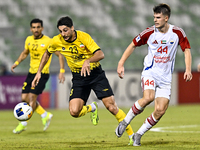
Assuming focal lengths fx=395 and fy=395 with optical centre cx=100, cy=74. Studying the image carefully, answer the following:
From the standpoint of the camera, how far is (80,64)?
6.54 metres

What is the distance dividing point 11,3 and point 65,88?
22.4ft

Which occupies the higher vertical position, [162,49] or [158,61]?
[162,49]

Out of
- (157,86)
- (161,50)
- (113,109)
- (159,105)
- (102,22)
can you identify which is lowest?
(113,109)

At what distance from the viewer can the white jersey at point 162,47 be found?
588 centimetres

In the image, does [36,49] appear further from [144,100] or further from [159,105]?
[159,105]

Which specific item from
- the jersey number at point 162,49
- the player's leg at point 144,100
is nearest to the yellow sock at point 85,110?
the player's leg at point 144,100

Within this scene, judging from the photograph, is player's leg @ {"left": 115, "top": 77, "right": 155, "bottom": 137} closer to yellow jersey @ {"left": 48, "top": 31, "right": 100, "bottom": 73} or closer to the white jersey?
the white jersey

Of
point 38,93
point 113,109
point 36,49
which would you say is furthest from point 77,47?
point 38,93

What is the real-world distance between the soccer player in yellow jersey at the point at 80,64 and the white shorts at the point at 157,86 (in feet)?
2.52

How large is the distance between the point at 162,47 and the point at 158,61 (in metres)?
0.22

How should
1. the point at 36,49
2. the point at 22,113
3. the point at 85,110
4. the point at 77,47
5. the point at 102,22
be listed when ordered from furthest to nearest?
the point at 102,22 → the point at 36,49 → the point at 22,113 → the point at 85,110 → the point at 77,47

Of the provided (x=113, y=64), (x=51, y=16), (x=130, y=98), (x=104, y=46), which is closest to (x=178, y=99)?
(x=130, y=98)

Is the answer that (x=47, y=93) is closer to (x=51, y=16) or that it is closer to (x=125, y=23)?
(x=51, y=16)

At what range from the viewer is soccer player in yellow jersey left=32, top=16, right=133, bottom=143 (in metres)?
6.20
